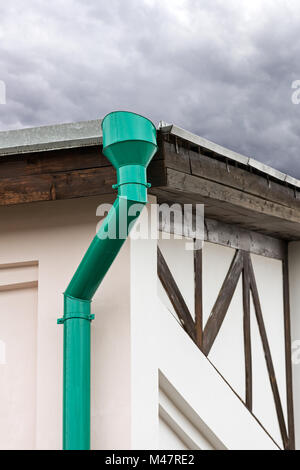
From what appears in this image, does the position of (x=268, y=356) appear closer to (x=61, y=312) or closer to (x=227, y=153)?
(x=227, y=153)

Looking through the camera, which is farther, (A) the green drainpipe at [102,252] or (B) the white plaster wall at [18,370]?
(B) the white plaster wall at [18,370]

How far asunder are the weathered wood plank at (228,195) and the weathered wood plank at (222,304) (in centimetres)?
53

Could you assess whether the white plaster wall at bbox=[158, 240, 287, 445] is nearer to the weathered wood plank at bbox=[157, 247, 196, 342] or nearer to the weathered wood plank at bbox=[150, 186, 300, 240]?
the weathered wood plank at bbox=[157, 247, 196, 342]

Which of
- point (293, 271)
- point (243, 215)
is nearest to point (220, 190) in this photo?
point (243, 215)

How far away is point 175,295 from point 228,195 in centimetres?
75

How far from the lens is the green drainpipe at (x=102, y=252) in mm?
3480

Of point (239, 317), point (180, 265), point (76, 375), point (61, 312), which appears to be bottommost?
point (76, 375)

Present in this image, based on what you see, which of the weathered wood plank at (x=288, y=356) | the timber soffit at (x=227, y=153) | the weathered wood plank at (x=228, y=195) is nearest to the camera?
the timber soffit at (x=227, y=153)

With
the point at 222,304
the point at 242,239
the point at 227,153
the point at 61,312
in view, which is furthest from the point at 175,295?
the point at 242,239

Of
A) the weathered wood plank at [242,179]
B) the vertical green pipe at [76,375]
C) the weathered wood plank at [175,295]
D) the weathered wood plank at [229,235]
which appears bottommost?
the vertical green pipe at [76,375]

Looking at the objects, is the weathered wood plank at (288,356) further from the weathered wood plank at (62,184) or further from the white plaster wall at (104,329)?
the weathered wood plank at (62,184)

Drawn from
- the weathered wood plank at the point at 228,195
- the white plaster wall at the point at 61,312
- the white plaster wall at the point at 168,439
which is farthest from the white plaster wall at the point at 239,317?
the white plaster wall at the point at 168,439

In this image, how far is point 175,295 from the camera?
448 cm

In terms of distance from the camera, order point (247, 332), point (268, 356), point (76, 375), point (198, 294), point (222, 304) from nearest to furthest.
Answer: point (76, 375), point (198, 294), point (222, 304), point (247, 332), point (268, 356)
